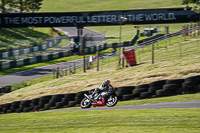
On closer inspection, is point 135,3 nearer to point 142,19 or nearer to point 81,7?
point 81,7

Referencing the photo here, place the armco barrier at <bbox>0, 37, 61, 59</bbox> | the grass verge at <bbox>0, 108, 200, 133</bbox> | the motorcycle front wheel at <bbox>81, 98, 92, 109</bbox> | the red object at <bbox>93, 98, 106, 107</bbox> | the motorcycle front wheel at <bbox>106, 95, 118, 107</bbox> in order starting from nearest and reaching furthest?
the grass verge at <bbox>0, 108, 200, 133</bbox>, the motorcycle front wheel at <bbox>106, 95, 118, 107</bbox>, the red object at <bbox>93, 98, 106, 107</bbox>, the motorcycle front wheel at <bbox>81, 98, 92, 109</bbox>, the armco barrier at <bbox>0, 37, 61, 59</bbox>

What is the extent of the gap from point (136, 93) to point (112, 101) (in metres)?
1.34

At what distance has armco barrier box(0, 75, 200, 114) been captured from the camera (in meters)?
11.4

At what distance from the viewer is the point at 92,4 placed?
3752 inches

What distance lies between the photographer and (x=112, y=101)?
1124 cm

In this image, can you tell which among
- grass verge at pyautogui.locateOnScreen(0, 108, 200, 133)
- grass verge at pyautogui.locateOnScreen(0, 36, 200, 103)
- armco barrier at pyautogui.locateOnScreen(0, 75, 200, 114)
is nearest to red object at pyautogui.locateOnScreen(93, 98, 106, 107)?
armco barrier at pyautogui.locateOnScreen(0, 75, 200, 114)

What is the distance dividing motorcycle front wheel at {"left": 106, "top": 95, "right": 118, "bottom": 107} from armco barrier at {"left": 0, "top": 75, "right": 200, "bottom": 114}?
1.07 metres

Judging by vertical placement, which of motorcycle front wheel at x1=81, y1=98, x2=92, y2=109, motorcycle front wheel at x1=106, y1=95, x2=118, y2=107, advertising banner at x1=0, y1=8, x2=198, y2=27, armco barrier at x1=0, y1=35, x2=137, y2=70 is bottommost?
motorcycle front wheel at x1=81, y1=98, x2=92, y2=109

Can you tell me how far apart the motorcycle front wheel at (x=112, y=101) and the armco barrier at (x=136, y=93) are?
1.07 m

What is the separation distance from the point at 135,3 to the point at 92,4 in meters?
14.5

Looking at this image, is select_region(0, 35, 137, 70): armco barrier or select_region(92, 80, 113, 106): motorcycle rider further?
select_region(0, 35, 137, 70): armco barrier

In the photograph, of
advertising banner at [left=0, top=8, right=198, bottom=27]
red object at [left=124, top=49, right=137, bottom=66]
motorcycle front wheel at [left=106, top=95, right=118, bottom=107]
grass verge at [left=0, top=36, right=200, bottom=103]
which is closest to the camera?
motorcycle front wheel at [left=106, top=95, right=118, bottom=107]

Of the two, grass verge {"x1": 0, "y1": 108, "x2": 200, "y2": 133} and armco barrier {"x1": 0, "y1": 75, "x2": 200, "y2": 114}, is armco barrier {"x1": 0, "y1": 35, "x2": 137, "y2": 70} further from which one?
grass verge {"x1": 0, "y1": 108, "x2": 200, "y2": 133}

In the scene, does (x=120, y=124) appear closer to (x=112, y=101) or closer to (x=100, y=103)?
(x=112, y=101)
